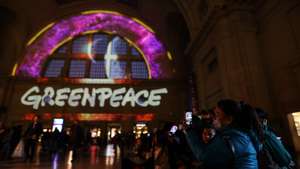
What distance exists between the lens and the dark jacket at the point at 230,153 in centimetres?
127

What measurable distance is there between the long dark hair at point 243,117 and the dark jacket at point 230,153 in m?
0.22

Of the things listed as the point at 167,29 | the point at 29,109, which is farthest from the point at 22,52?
the point at 167,29

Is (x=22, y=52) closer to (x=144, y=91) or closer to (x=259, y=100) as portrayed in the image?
(x=144, y=91)

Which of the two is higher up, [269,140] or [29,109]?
[29,109]

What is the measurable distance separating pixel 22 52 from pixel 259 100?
19134mm

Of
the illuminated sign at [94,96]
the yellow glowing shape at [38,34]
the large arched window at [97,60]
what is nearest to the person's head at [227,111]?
the illuminated sign at [94,96]

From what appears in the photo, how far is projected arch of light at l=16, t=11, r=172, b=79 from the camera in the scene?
17.0 meters

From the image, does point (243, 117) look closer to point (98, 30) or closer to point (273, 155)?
point (273, 155)

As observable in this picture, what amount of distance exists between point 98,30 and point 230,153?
65.9 feet

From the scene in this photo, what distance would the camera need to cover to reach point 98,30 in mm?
19297

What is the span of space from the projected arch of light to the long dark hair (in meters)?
15.7

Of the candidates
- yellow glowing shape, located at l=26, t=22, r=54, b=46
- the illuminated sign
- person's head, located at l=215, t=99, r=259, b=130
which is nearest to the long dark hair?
person's head, located at l=215, t=99, r=259, b=130

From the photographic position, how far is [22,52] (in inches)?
650

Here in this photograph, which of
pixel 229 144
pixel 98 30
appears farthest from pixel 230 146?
pixel 98 30
